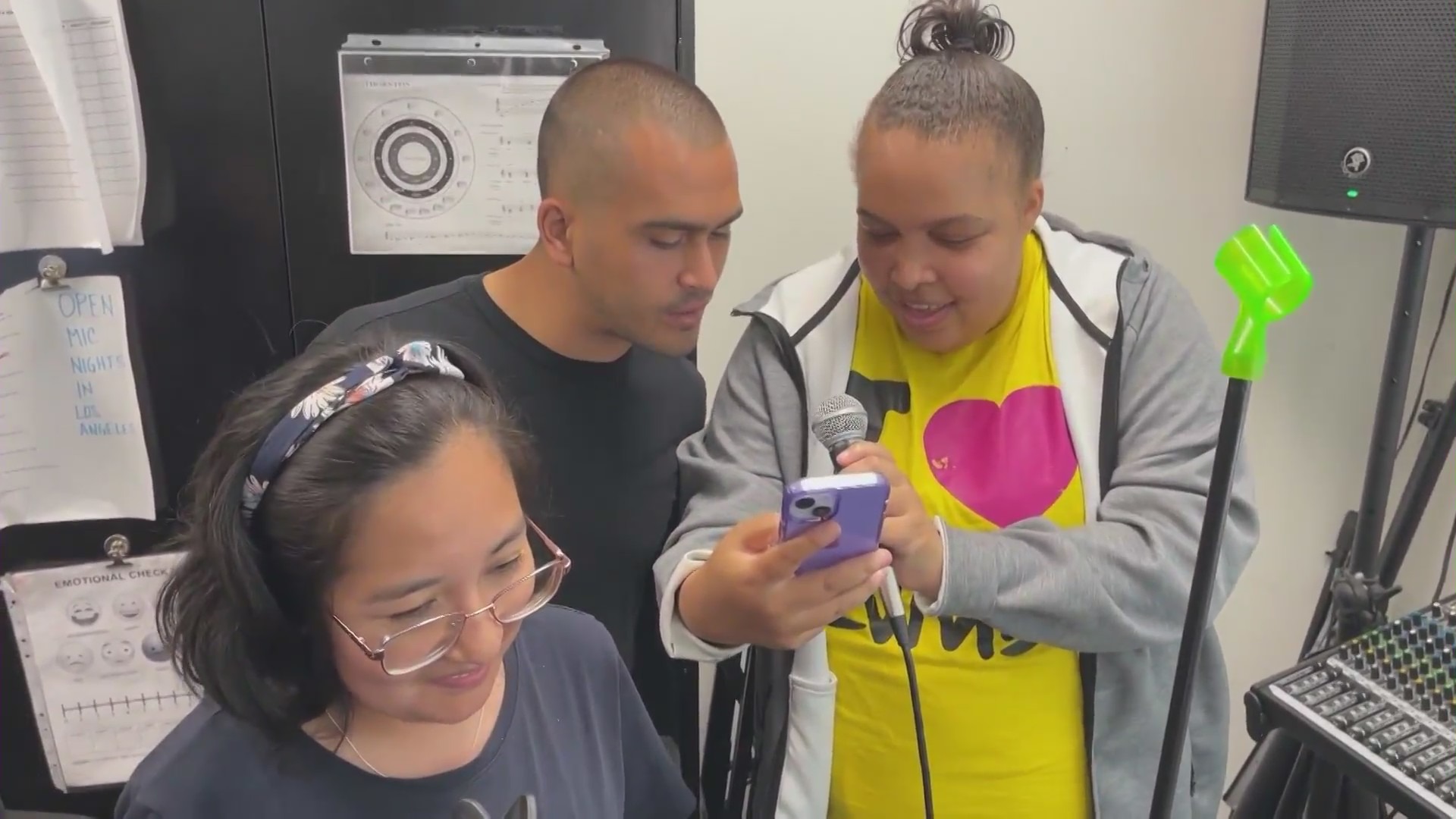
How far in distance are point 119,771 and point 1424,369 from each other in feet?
7.63

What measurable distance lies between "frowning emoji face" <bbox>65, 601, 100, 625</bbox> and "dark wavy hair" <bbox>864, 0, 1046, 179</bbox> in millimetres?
1338

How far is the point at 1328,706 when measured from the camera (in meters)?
0.93

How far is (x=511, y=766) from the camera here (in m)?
0.85

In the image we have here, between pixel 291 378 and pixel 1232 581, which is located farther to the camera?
pixel 1232 581

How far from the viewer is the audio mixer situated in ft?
2.81

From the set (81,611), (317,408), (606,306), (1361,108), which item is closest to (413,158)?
(606,306)

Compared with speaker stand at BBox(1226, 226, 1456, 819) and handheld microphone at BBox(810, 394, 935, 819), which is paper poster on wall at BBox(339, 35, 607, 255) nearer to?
handheld microphone at BBox(810, 394, 935, 819)

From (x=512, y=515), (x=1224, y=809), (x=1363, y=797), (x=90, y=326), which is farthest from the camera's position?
(x=1224, y=809)

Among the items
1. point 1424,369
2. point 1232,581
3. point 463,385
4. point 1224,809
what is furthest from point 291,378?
point 1224,809

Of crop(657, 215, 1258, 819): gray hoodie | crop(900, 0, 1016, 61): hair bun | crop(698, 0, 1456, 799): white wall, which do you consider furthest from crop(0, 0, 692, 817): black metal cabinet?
crop(657, 215, 1258, 819): gray hoodie

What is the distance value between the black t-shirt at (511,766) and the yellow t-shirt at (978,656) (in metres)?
0.22

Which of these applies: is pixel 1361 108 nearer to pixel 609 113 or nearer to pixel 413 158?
pixel 609 113

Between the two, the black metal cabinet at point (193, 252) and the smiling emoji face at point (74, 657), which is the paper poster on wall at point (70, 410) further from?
the smiling emoji face at point (74, 657)

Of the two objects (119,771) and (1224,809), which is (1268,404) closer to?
(1224,809)
